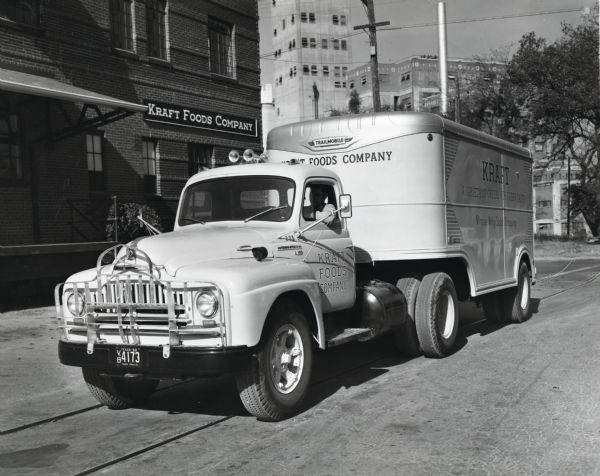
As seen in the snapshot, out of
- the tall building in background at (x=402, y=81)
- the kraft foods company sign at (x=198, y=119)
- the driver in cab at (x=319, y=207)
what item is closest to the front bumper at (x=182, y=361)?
the driver in cab at (x=319, y=207)

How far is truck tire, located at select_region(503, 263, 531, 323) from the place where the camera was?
1145 centimetres

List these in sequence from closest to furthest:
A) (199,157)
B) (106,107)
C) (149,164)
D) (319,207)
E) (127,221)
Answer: (319,207) < (127,221) < (106,107) < (149,164) < (199,157)

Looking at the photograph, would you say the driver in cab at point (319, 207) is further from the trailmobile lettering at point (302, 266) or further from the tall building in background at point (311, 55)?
the tall building in background at point (311, 55)

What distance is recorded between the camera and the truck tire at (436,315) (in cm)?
842

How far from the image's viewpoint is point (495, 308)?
37.8 feet

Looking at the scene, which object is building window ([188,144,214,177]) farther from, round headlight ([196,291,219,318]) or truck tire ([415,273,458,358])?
round headlight ([196,291,219,318])

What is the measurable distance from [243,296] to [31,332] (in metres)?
6.71

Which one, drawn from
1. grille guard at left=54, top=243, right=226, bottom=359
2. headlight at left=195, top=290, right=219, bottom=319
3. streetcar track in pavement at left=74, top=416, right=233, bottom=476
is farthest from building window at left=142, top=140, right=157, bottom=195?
headlight at left=195, top=290, right=219, bottom=319

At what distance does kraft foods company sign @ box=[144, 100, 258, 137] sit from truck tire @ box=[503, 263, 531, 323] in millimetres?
9259

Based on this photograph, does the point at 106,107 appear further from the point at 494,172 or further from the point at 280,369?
the point at 280,369

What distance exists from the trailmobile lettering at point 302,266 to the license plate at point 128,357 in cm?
1

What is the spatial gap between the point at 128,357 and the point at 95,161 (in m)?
11.5

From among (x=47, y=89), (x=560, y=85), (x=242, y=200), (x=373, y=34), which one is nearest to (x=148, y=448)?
(x=242, y=200)

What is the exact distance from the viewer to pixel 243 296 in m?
5.28
